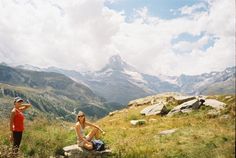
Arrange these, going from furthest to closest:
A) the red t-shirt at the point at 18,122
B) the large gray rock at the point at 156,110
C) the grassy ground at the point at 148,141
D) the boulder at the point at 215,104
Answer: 1. the large gray rock at the point at 156,110
2. the boulder at the point at 215,104
3. the red t-shirt at the point at 18,122
4. the grassy ground at the point at 148,141

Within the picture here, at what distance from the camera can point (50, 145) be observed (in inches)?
653

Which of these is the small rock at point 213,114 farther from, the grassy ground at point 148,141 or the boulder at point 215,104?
the grassy ground at point 148,141

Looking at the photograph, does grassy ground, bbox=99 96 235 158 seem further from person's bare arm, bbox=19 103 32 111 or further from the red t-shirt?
person's bare arm, bbox=19 103 32 111


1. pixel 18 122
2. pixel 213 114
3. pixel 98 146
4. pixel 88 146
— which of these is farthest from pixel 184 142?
pixel 213 114

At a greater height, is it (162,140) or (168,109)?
(168,109)

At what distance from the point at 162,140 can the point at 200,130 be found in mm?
2365

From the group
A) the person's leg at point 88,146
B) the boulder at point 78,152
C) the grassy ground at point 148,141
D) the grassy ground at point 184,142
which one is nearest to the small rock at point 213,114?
the grassy ground at point 184,142

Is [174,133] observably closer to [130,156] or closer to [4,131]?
[130,156]

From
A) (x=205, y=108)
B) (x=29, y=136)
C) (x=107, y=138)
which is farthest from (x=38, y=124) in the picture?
(x=205, y=108)

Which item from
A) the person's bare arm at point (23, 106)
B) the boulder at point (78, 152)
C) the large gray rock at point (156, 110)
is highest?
the large gray rock at point (156, 110)

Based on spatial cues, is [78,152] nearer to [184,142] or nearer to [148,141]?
[148,141]

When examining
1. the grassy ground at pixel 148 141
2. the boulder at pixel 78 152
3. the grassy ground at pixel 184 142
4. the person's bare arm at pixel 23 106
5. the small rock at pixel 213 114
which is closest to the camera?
the grassy ground at pixel 184 142

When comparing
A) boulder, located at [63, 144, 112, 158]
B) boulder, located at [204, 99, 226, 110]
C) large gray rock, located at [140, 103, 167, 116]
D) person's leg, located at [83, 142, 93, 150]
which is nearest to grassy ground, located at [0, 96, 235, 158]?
boulder, located at [63, 144, 112, 158]

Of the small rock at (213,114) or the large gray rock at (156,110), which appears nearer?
the small rock at (213,114)
